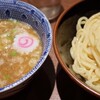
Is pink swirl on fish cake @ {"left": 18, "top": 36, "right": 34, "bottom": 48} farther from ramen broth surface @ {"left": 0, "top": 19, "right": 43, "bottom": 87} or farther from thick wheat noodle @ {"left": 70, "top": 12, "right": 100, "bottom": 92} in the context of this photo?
thick wheat noodle @ {"left": 70, "top": 12, "right": 100, "bottom": 92}

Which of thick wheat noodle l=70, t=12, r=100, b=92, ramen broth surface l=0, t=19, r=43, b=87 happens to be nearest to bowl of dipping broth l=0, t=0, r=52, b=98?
ramen broth surface l=0, t=19, r=43, b=87

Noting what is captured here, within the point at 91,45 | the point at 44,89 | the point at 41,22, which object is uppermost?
the point at 41,22

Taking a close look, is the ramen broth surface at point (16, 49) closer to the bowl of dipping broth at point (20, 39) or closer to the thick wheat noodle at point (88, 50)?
the bowl of dipping broth at point (20, 39)

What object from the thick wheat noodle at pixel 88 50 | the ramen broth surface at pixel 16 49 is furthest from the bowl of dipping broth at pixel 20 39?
the thick wheat noodle at pixel 88 50

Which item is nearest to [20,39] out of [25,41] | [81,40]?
[25,41]

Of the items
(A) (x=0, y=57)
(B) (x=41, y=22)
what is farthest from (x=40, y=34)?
(A) (x=0, y=57)

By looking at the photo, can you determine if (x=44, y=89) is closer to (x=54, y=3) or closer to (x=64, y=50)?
(x=64, y=50)
